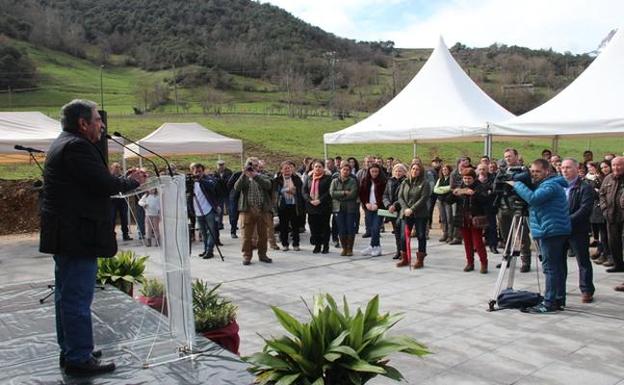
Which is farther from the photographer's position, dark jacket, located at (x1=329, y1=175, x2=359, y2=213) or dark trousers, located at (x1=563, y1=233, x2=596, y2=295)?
dark jacket, located at (x1=329, y1=175, x2=359, y2=213)

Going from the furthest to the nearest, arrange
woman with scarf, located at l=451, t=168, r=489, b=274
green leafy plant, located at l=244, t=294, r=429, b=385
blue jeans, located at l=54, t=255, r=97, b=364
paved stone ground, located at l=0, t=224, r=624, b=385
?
woman with scarf, located at l=451, t=168, r=489, b=274 → paved stone ground, located at l=0, t=224, r=624, b=385 → blue jeans, located at l=54, t=255, r=97, b=364 → green leafy plant, located at l=244, t=294, r=429, b=385

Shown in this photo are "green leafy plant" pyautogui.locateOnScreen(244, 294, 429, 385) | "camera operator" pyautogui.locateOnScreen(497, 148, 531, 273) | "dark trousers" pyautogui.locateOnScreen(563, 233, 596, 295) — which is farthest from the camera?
"camera operator" pyautogui.locateOnScreen(497, 148, 531, 273)

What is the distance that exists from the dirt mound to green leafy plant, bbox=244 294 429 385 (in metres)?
14.4

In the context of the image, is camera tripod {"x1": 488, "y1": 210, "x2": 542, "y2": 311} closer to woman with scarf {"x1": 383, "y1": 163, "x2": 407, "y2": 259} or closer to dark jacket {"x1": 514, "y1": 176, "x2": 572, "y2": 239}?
dark jacket {"x1": 514, "y1": 176, "x2": 572, "y2": 239}

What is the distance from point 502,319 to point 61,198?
4702mm

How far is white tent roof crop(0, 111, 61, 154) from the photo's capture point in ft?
37.9

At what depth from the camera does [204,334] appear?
441 cm

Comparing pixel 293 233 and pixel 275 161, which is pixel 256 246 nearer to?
pixel 293 233

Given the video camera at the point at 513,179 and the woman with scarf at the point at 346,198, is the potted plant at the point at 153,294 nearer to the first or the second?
the video camera at the point at 513,179

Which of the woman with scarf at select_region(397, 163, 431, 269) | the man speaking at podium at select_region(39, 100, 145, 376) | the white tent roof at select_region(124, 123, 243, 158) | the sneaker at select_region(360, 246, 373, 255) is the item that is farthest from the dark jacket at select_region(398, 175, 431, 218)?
the white tent roof at select_region(124, 123, 243, 158)

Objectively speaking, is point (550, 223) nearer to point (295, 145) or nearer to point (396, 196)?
point (396, 196)

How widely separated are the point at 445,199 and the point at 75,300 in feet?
28.1

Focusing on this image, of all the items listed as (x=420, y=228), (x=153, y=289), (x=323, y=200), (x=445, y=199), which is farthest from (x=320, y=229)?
(x=153, y=289)

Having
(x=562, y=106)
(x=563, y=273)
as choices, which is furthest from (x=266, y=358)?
(x=562, y=106)
